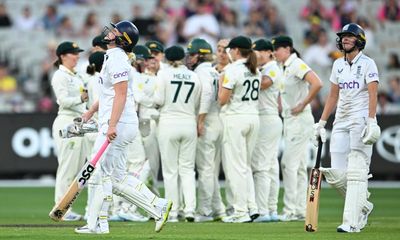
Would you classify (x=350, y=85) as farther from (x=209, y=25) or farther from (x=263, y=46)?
(x=209, y=25)

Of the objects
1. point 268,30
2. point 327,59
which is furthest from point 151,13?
point 327,59

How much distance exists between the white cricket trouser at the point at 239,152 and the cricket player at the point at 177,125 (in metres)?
0.52

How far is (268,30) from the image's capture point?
2900 cm

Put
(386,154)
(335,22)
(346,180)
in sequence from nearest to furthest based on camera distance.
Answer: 1. (346,180)
2. (386,154)
3. (335,22)

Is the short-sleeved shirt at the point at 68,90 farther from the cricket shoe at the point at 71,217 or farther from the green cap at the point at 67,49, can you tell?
the cricket shoe at the point at 71,217

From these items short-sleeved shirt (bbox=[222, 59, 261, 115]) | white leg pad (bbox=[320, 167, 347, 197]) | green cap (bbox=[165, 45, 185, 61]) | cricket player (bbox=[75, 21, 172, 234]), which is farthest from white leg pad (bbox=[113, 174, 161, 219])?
green cap (bbox=[165, 45, 185, 61])

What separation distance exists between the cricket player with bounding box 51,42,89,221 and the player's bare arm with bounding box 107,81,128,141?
12.4 ft

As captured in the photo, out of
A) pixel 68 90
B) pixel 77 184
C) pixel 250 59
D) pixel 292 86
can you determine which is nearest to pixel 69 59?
pixel 68 90

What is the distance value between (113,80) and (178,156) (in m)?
3.87

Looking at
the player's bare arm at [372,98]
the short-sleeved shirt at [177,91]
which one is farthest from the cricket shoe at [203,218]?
the player's bare arm at [372,98]

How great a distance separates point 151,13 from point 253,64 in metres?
14.3

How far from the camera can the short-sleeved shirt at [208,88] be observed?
53.4 feet

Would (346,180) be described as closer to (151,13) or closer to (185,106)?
(185,106)

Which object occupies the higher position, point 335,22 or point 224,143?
point 335,22
